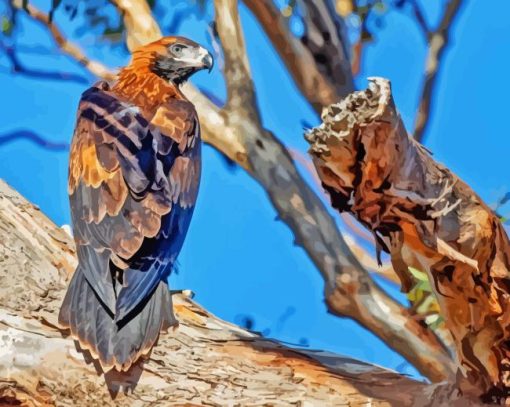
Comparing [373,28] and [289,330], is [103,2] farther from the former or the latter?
[289,330]

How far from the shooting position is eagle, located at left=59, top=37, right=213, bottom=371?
4.82 ft

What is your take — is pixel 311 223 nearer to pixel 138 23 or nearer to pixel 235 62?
pixel 235 62

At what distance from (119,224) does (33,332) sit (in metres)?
0.24

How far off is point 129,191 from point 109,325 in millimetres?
259

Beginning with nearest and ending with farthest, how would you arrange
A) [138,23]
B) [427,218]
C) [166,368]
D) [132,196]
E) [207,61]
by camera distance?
1. [427,218]
2. [166,368]
3. [132,196]
4. [207,61]
5. [138,23]

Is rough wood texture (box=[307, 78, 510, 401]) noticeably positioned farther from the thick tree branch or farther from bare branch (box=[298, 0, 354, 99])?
bare branch (box=[298, 0, 354, 99])

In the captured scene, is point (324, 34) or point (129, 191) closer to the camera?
point (129, 191)

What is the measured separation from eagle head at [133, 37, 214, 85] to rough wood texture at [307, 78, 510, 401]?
651mm

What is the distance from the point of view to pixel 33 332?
4.73ft

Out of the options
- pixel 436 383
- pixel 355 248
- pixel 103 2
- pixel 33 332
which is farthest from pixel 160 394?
pixel 103 2

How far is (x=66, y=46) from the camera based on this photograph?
72.9 inches

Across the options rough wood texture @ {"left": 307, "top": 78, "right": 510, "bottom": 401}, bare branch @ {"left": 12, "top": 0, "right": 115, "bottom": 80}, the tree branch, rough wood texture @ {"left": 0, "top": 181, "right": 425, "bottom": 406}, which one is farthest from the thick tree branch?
rough wood texture @ {"left": 307, "top": 78, "right": 510, "bottom": 401}

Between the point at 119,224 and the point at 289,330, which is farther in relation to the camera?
→ the point at 289,330

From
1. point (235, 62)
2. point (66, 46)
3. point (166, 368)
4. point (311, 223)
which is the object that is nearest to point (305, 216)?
point (311, 223)
